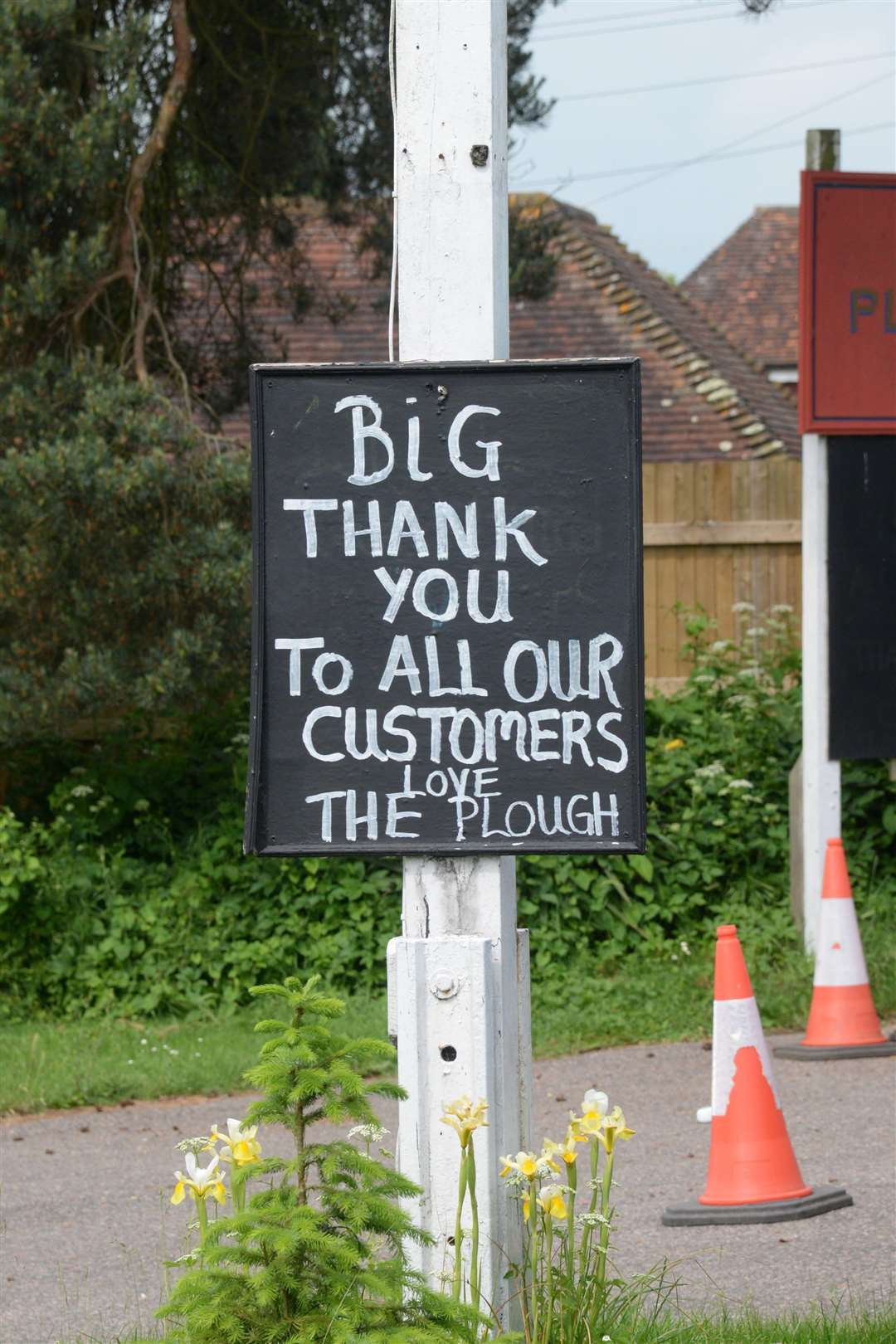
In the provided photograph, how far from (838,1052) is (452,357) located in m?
4.71

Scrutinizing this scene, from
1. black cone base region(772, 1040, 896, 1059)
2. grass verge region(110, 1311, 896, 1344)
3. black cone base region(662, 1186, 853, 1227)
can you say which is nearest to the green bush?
black cone base region(772, 1040, 896, 1059)

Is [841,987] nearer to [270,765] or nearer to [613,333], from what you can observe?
[270,765]

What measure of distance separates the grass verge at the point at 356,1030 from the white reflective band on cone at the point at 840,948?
57 cm

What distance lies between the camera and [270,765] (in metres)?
3.41

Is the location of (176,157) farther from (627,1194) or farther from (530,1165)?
(530,1165)

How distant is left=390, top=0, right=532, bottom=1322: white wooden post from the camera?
3318 mm

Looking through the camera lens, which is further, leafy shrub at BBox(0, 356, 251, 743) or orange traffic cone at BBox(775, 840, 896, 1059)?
leafy shrub at BBox(0, 356, 251, 743)

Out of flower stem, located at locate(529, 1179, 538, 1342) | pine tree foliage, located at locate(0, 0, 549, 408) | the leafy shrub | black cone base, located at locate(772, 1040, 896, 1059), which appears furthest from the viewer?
pine tree foliage, located at locate(0, 0, 549, 408)

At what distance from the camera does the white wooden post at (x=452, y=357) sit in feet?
10.9

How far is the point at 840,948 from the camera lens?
24.3 ft

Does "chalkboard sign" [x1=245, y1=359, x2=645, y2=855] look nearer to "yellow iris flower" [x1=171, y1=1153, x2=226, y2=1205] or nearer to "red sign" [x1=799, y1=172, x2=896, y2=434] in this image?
"yellow iris flower" [x1=171, y1=1153, x2=226, y2=1205]

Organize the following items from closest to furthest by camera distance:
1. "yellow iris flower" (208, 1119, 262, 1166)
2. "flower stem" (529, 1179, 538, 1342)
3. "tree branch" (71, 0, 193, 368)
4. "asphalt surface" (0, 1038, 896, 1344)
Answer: "yellow iris flower" (208, 1119, 262, 1166) < "flower stem" (529, 1179, 538, 1342) < "asphalt surface" (0, 1038, 896, 1344) < "tree branch" (71, 0, 193, 368)

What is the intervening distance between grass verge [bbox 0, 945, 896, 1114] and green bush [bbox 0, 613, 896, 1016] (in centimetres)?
21

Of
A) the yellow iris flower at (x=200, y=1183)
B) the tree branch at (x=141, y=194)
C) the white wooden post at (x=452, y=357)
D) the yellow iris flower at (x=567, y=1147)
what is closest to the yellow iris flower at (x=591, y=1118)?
the yellow iris flower at (x=567, y=1147)
